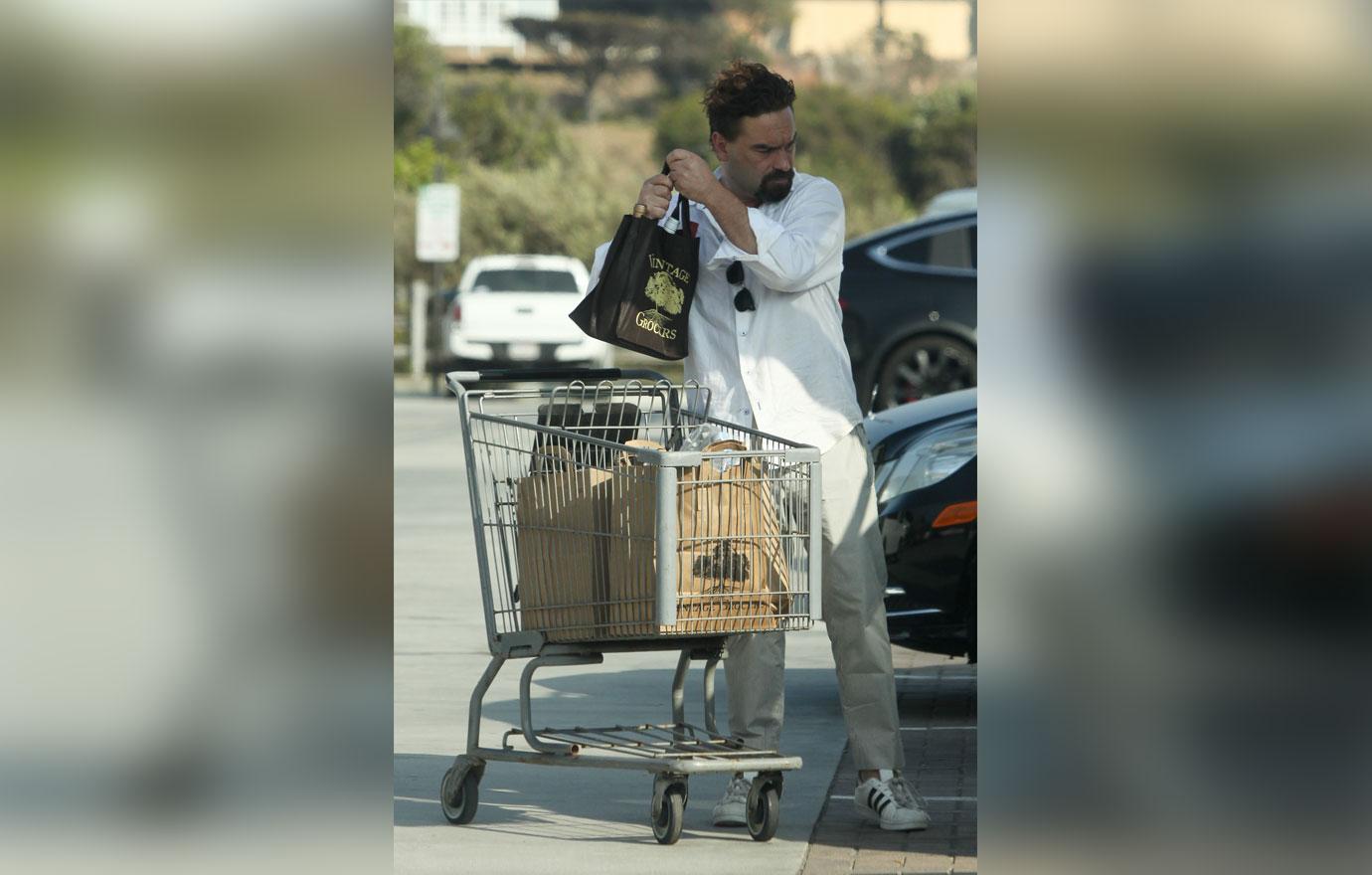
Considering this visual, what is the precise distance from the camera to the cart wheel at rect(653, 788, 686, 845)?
5730 millimetres

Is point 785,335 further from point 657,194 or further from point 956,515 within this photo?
point 956,515

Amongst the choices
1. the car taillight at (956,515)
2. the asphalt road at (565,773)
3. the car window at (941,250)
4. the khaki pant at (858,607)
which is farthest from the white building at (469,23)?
the khaki pant at (858,607)

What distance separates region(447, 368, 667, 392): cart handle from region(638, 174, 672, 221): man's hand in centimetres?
52

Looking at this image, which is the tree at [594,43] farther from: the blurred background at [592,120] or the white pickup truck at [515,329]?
the white pickup truck at [515,329]

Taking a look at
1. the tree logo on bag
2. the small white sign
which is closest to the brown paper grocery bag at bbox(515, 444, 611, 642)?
the tree logo on bag

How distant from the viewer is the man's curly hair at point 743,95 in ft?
18.9

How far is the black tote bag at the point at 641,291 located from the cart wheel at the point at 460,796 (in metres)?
1.37

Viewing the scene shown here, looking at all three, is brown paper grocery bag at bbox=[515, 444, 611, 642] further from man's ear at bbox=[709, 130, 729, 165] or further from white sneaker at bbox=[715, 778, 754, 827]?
man's ear at bbox=[709, 130, 729, 165]

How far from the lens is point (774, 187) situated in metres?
5.86

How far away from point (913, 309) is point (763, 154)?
1064cm
